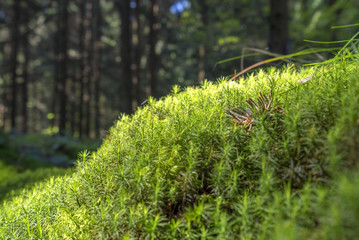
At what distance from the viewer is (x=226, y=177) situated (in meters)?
1.26

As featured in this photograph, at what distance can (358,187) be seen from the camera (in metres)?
0.75

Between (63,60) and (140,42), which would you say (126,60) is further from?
(140,42)

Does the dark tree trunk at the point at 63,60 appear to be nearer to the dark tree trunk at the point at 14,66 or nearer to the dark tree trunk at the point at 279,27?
the dark tree trunk at the point at 14,66

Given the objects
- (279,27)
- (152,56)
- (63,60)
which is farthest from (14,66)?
(279,27)

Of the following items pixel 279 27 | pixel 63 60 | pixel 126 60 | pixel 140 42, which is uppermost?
pixel 140 42

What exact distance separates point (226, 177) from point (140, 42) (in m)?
20.0

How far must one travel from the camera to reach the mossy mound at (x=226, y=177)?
3.12 ft

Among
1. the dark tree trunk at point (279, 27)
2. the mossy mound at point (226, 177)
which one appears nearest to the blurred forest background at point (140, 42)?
the dark tree trunk at point (279, 27)

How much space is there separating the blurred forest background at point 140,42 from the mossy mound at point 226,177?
590 mm

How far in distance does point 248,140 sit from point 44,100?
4248 centimetres

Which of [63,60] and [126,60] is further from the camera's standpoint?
[63,60]

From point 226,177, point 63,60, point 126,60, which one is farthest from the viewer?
point 63,60

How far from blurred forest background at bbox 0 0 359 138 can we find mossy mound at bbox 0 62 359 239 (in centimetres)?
59

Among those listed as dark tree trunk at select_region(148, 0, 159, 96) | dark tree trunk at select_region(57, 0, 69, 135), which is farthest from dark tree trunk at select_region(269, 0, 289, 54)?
dark tree trunk at select_region(57, 0, 69, 135)
